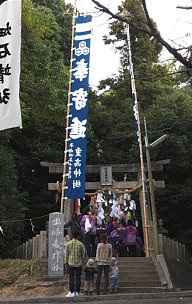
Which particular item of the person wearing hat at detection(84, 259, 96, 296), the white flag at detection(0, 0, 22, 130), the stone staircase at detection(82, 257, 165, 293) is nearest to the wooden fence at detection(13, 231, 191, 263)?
the stone staircase at detection(82, 257, 165, 293)

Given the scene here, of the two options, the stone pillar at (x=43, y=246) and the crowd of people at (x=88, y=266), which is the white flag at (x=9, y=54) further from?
the stone pillar at (x=43, y=246)

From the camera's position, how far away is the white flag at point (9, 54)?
8.65 metres

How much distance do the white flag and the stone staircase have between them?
5.67 m

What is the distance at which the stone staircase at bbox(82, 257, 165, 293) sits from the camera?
452 inches

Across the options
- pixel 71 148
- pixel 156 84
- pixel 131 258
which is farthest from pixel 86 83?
pixel 156 84

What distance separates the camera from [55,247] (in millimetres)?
11883

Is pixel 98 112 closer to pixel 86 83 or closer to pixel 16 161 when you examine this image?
pixel 16 161

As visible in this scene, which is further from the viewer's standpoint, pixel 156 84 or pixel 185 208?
pixel 156 84

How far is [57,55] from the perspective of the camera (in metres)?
26.3

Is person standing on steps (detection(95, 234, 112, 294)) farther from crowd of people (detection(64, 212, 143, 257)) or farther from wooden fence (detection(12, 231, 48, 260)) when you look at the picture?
crowd of people (detection(64, 212, 143, 257))

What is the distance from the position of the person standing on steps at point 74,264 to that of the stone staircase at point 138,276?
4.25 ft

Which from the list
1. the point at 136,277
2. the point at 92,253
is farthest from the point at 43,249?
the point at 136,277

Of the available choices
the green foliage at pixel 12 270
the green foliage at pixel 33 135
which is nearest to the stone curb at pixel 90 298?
the green foliage at pixel 12 270

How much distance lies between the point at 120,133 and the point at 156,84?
4.99 metres
